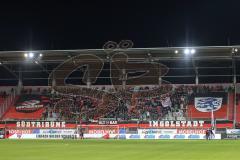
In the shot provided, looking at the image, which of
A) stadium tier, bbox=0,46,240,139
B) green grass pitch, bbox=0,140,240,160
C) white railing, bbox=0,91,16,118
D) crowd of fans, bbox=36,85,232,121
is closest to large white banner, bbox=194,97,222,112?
stadium tier, bbox=0,46,240,139

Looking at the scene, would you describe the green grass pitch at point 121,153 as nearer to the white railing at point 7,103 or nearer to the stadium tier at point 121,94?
the stadium tier at point 121,94

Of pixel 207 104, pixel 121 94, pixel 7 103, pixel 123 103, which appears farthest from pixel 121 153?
pixel 7 103

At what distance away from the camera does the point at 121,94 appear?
238ft

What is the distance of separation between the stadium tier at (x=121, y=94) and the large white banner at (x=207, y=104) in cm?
14

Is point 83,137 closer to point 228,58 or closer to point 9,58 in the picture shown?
point 9,58

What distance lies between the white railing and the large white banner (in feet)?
90.9

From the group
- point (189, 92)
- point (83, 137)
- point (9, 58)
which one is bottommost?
point (83, 137)

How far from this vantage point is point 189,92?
7356 centimetres

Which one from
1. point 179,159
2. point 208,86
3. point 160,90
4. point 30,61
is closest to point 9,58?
point 30,61

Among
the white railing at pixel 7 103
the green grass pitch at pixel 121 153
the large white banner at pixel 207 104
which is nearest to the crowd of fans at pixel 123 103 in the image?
the large white banner at pixel 207 104

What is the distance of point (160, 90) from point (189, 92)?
417 cm

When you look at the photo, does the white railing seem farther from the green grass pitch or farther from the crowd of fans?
the green grass pitch

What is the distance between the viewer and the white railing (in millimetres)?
76600

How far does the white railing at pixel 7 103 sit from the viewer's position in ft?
251
